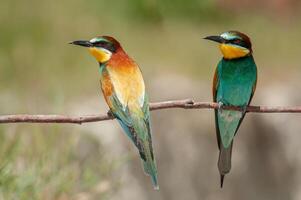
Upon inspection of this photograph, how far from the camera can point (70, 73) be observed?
5273 mm

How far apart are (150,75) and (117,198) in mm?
579

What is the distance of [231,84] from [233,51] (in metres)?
0.13

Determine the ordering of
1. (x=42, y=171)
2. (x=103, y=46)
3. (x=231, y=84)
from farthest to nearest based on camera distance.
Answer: (x=42, y=171), (x=231, y=84), (x=103, y=46)

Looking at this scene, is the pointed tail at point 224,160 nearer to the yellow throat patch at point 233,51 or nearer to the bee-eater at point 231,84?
the bee-eater at point 231,84

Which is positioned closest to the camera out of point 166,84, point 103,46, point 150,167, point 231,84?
point 150,167

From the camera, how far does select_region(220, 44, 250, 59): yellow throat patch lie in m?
1.25

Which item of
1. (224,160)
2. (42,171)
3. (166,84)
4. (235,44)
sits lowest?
(166,84)

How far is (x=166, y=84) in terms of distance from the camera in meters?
4.63

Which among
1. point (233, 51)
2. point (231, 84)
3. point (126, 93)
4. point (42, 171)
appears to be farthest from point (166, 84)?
point (126, 93)

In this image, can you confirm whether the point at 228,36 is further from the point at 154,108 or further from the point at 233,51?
Answer: the point at 154,108

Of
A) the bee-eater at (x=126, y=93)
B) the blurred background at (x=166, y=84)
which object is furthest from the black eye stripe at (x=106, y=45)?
the blurred background at (x=166, y=84)

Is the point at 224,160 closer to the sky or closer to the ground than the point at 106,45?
closer to the ground

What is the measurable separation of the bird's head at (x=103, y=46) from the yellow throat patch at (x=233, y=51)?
13cm

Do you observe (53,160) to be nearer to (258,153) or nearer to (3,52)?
(258,153)
